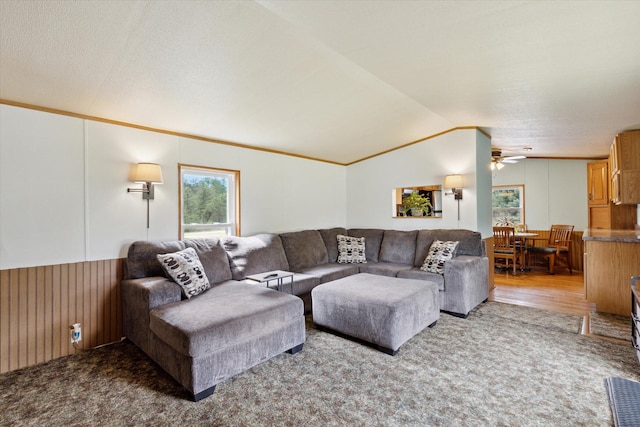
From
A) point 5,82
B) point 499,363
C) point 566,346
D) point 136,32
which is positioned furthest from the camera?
point 566,346

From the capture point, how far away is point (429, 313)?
3.17 m

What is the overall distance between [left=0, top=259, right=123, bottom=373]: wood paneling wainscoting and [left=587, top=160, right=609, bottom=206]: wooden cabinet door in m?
7.31

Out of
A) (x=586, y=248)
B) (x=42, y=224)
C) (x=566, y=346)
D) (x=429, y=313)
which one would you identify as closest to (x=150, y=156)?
(x=42, y=224)

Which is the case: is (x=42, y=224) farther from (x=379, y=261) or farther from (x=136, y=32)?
(x=379, y=261)

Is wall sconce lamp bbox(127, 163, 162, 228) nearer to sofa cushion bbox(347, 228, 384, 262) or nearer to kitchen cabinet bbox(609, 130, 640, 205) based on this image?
sofa cushion bbox(347, 228, 384, 262)

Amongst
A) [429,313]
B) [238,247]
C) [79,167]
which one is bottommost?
[429,313]

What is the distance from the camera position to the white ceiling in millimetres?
1793

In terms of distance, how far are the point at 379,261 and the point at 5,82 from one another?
4.49 metres

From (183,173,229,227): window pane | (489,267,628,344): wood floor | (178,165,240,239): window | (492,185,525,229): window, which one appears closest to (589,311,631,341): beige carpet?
(489,267,628,344): wood floor

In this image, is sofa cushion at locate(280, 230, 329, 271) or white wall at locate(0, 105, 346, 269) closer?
white wall at locate(0, 105, 346, 269)

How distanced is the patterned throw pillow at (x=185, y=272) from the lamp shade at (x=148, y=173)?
2.61 feet

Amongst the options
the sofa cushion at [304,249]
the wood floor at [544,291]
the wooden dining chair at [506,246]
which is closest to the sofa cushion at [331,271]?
the sofa cushion at [304,249]

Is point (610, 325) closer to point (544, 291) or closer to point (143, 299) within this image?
point (544, 291)

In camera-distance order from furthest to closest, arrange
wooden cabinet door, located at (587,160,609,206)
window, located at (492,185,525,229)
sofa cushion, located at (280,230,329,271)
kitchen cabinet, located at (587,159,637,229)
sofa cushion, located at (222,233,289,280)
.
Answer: window, located at (492,185,525,229) < wooden cabinet door, located at (587,160,609,206) < kitchen cabinet, located at (587,159,637,229) < sofa cushion, located at (280,230,329,271) < sofa cushion, located at (222,233,289,280)
